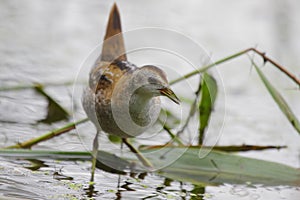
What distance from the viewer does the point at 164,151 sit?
4594 mm

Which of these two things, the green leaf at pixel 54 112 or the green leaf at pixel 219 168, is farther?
the green leaf at pixel 54 112

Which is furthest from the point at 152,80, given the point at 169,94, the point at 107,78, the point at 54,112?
the point at 54,112

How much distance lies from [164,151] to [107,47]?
0.78 metres

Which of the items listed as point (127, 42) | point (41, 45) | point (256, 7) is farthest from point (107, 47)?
point (256, 7)

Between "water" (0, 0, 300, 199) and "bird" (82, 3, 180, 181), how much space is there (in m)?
0.38

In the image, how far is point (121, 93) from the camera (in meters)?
4.06

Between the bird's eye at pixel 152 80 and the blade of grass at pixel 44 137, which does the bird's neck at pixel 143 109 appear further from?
the blade of grass at pixel 44 137

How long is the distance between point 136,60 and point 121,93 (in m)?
A: 2.31

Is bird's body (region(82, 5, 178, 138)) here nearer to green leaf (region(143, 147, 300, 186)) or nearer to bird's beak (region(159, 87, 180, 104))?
bird's beak (region(159, 87, 180, 104))

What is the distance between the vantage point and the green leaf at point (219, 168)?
4.46 m

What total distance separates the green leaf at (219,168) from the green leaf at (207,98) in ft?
0.88

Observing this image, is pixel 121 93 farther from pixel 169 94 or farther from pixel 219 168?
pixel 219 168

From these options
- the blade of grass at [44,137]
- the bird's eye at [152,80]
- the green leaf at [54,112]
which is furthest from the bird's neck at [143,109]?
the green leaf at [54,112]

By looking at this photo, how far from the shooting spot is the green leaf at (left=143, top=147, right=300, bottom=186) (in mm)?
4461
